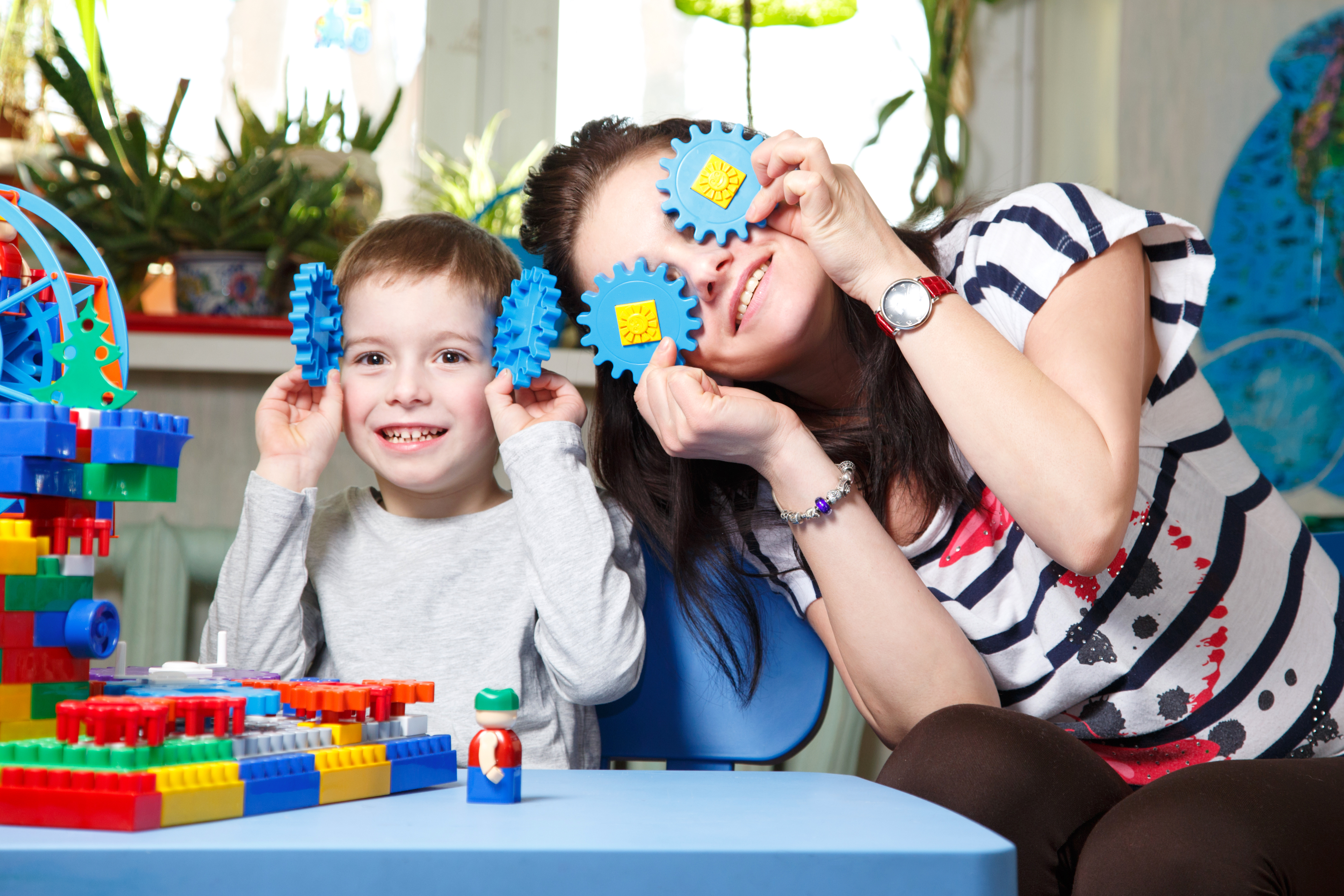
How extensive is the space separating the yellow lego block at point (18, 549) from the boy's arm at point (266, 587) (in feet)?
1.49

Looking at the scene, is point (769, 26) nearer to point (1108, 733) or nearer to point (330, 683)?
point (1108, 733)

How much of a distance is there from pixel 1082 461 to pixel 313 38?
1841 millimetres

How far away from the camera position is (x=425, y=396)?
3.73 feet

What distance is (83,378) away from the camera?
0.75 metres

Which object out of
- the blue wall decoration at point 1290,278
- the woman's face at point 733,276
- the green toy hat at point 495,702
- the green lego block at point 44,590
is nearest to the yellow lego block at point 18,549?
the green lego block at point 44,590

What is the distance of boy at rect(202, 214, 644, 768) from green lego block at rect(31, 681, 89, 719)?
42 centimetres

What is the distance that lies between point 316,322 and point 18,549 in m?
0.54

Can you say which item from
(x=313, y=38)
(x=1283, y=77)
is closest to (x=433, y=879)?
(x=313, y=38)

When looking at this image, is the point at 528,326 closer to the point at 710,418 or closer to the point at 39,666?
the point at 710,418

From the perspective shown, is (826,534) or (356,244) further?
(356,244)

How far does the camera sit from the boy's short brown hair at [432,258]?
1.18m

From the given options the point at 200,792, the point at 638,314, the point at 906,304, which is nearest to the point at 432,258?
the point at 638,314

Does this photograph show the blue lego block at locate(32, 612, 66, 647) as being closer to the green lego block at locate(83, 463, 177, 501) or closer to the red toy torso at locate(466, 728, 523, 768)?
the green lego block at locate(83, 463, 177, 501)

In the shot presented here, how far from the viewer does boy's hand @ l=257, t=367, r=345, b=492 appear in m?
1.12
